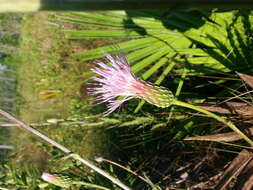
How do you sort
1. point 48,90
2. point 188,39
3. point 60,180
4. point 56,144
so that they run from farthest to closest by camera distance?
1. point 48,90
2. point 188,39
3. point 60,180
4. point 56,144

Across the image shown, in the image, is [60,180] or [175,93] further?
[175,93]

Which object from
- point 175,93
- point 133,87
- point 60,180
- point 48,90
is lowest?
point 48,90

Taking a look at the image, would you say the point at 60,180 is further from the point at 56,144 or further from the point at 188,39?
the point at 188,39

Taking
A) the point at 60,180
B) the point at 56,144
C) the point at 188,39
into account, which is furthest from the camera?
the point at 188,39

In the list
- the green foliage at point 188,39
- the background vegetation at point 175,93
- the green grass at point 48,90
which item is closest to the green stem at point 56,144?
the background vegetation at point 175,93

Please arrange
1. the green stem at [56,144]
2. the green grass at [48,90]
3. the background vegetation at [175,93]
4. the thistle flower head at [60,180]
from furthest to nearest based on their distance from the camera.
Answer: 1. the green grass at [48,90]
2. the background vegetation at [175,93]
3. the thistle flower head at [60,180]
4. the green stem at [56,144]

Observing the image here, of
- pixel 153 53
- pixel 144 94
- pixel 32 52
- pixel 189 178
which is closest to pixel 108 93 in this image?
pixel 144 94

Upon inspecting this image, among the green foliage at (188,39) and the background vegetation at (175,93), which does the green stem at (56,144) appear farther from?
the green foliage at (188,39)

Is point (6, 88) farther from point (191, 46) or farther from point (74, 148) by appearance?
point (191, 46)

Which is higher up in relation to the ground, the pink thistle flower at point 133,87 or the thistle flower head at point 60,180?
the pink thistle flower at point 133,87

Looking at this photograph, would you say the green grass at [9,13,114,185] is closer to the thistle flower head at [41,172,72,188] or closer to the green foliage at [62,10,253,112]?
the green foliage at [62,10,253,112]

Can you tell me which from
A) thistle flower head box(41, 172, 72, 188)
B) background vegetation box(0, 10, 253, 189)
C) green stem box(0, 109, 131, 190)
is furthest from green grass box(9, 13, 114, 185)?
green stem box(0, 109, 131, 190)

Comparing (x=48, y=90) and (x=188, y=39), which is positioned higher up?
(x=188, y=39)

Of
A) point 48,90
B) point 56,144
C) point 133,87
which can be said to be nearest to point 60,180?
point 56,144
